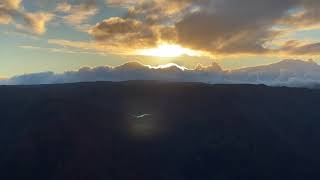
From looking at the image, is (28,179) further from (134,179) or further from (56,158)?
(134,179)

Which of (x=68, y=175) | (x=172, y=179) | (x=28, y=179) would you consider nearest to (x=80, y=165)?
(x=68, y=175)

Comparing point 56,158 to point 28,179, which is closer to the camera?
point 28,179

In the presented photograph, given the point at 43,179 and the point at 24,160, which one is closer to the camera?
the point at 43,179

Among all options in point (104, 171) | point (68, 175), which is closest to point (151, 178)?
point (104, 171)

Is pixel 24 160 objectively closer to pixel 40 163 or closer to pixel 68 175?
pixel 40 163

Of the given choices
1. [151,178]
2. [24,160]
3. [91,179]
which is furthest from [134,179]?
[24,160]

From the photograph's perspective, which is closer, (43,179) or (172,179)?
(43,179)

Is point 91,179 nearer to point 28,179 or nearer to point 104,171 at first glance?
point 104,171
